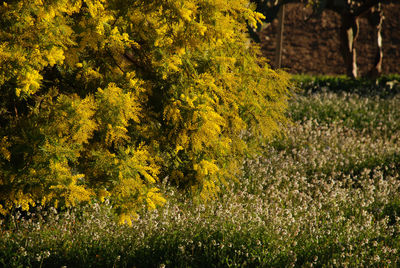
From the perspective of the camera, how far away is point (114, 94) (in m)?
4.80

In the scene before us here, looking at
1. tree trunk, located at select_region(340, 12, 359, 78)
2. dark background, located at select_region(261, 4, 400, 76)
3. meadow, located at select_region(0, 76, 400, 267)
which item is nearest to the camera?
meadow, located at select_region(0, 76, 400, 267)

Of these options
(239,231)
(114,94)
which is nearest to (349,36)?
(239,231)

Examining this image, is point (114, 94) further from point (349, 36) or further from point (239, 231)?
point (349, 36)

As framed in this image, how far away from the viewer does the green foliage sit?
4691 millimetres

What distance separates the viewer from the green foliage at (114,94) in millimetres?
4691

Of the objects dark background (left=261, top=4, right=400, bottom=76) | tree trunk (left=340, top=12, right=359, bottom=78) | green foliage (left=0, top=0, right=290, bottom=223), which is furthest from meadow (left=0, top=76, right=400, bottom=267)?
dark background (left=261, top=4, right=400, bottom=76)

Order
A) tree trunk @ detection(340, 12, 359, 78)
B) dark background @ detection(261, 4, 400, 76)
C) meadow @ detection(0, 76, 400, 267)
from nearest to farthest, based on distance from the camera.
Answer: meadow @ detection(0, 76, 400, 267), tree trunk @ detection(340, 12, 359, 78), dark background @ detection(261, 4, 400, 76)

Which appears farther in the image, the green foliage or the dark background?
the dark background

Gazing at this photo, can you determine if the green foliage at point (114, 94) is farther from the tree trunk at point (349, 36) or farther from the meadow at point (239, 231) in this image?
the tree trunk at point (349, 36)

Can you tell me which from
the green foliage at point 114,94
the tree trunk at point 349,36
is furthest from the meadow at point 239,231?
the tree trunk at point 349,36

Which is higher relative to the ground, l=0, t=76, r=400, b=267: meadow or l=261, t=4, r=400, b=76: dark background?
l=261, t=4, r=400, b=76: dark background

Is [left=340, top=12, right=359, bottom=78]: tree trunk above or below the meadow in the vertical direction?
above

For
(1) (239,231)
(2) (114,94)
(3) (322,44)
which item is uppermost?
(2) (114,94)

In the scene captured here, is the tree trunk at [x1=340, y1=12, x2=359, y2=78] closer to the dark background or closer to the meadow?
the dark background
